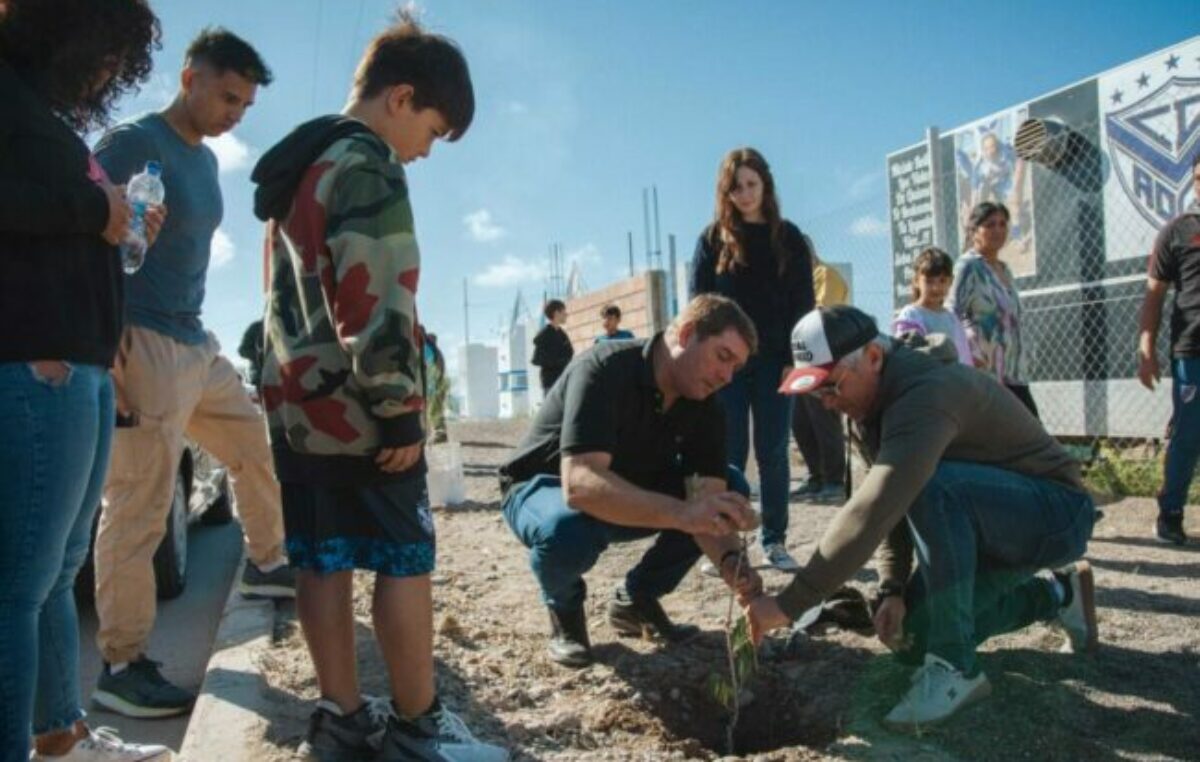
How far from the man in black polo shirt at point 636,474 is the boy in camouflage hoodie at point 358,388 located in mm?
737

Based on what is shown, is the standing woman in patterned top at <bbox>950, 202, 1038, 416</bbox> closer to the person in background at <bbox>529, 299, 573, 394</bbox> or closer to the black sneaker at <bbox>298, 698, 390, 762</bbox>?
the black sneaker at <bbox>298, 698, 390, 762</bbox>

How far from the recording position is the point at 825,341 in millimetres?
2801

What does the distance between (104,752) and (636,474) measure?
178 cm

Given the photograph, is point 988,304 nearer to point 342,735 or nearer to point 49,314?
point 342,735

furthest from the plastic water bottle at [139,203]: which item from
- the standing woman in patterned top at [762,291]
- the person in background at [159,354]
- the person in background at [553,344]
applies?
the person in background at [553,344]

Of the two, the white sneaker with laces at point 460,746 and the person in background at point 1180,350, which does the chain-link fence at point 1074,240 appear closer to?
the person in background at point 1180,350

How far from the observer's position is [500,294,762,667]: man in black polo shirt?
2.88 metres

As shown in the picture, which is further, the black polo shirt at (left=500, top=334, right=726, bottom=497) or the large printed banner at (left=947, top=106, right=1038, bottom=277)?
the large printed banner at (left=947, top=106, right=1038, bottom=277)

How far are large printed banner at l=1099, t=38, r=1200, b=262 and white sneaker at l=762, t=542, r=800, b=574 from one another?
433cm

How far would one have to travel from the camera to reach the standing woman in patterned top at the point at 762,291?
4.40 m

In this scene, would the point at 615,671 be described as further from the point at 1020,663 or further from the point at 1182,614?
the point at 1182,614

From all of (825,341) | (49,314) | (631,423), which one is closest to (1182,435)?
(825,341)

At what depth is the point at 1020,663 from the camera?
10.1 ft

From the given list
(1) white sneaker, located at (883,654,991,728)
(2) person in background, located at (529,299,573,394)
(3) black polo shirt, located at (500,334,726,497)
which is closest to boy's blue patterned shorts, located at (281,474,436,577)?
(3) black polo shirt, located at (500,334,726,497)
